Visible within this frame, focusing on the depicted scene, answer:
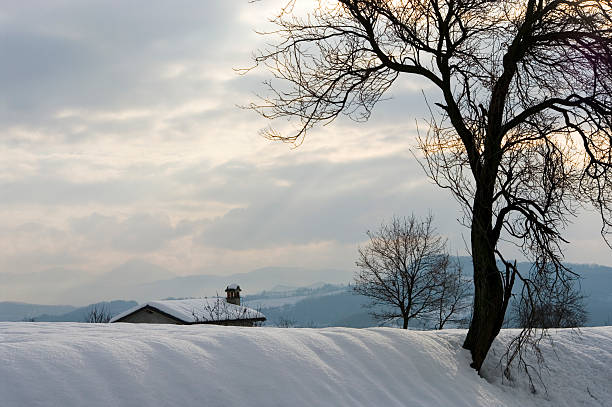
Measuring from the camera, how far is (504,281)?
10.6 meters

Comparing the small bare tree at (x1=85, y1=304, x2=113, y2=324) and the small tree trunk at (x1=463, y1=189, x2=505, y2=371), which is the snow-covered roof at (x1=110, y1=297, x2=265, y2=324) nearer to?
the small bare tree at (x1=85, y1=304, x2=113, y2=324)

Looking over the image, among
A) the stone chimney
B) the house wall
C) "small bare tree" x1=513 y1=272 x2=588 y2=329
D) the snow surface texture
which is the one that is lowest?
the snow surface texture

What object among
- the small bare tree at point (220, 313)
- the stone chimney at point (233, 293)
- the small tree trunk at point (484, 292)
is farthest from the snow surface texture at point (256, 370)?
the stone chimney at point (233, 293)

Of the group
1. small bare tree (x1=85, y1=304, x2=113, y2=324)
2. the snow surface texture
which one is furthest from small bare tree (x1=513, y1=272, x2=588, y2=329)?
small bare tree (x1=85, y1=304, x2=113, y2=324)

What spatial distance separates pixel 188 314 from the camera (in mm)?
31719

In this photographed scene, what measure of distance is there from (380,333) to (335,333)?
3.52 feet

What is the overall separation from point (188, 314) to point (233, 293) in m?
7.27

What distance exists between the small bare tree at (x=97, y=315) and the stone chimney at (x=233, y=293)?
7659 millimetres

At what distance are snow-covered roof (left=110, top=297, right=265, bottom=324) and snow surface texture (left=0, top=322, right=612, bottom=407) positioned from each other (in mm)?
22048

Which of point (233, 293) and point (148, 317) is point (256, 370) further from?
point (233, 293)

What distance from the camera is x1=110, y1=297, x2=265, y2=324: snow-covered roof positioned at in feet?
103

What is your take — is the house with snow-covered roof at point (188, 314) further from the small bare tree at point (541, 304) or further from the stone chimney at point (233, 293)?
the small bare tree at point (541, 304)

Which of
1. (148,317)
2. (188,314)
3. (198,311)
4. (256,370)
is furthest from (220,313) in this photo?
(256,370)

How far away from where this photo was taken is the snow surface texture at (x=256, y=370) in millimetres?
5727
